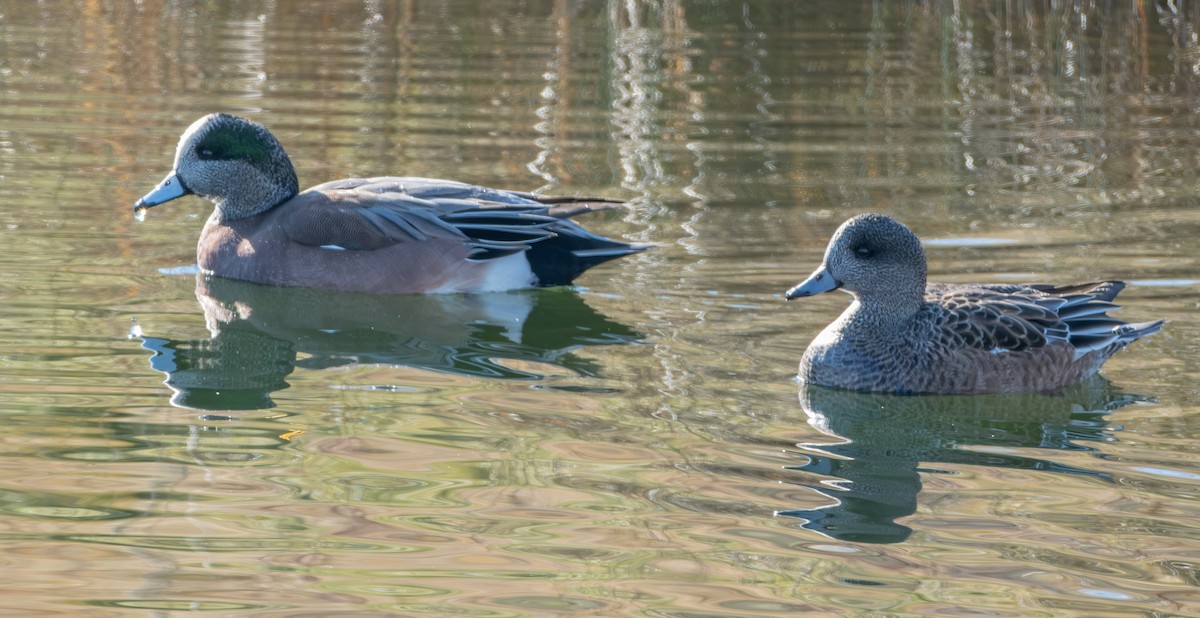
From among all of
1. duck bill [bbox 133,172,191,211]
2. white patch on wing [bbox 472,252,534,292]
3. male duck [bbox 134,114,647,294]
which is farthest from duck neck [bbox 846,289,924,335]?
duck bill [bbox 133,172,191,211]

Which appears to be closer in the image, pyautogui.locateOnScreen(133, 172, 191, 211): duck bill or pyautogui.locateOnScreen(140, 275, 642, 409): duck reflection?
pyautogui.locateOnScreen(140, 275, 642, 409): duck reflection

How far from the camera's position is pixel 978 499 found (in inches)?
198

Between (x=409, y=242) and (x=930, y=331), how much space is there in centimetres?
273

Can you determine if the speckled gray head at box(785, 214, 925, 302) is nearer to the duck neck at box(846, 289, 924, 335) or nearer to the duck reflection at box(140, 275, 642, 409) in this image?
the duck neck at box(846, 289, 924, 335)

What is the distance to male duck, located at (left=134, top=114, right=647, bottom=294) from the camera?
796cm

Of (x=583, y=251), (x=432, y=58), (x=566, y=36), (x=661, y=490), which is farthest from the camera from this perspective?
(x=566, y=36)

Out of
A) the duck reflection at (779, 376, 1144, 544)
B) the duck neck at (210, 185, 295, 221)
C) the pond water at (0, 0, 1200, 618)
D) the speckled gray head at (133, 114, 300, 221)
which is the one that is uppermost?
the speckled gray head at (133, 114, 300, 221)

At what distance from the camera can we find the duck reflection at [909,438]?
4926 mm

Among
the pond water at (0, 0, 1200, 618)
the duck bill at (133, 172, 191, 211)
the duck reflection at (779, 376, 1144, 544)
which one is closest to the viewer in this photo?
the pond water at (0, 0, 1200, 618)

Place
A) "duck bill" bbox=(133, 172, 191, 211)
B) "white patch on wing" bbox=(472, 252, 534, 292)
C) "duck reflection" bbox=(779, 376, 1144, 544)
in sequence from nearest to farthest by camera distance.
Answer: "duck reflection" bbox=(779, 376, 1144, 544), "white patch on wing" bbox=(472, 252, 534, 292), "duck bill" bbox=(133, 172, 191, 211)

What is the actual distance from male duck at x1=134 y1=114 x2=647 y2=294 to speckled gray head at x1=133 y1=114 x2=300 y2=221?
0.18 metres

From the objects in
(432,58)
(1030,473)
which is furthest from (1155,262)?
(432,58)

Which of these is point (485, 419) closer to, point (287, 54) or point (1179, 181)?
point (1179, 181)

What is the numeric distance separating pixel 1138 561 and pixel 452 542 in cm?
186
